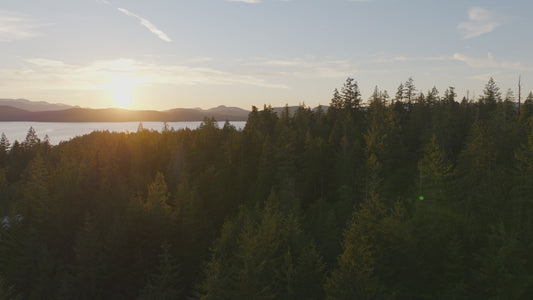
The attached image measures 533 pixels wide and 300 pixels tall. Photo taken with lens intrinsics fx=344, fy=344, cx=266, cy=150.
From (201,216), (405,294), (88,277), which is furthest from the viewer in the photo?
(201,216)

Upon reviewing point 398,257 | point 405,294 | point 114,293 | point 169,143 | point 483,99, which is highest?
point 483,99

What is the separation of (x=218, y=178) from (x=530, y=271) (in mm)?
41804

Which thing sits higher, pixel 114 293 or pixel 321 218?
pixel 321 218

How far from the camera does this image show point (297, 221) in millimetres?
36125

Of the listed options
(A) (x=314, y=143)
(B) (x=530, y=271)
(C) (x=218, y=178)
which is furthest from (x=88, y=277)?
(B) (x=530, y=271)

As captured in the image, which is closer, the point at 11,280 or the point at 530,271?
the point at 530,271

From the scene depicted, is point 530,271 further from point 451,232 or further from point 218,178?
point 218,178

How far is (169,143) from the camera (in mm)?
83750

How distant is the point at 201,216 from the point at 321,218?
15.6 meters

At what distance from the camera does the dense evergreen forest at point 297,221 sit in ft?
87.8

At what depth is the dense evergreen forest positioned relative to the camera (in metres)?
26.8

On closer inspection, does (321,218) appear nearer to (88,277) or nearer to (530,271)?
(530,271)

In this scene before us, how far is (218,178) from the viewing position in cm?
5722

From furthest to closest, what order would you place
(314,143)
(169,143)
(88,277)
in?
(169,143)
(314,143)
(88,277)
